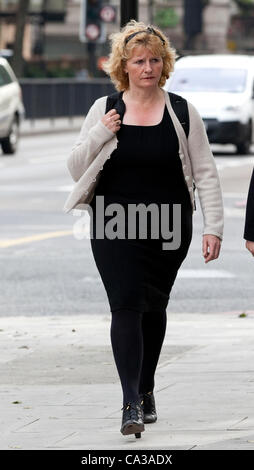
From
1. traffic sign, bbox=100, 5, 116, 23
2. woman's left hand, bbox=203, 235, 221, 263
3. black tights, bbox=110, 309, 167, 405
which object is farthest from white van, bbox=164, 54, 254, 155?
black tights, bbox=110, 309, 167, 405

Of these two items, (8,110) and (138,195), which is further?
(8,110)

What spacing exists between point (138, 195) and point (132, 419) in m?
0.97

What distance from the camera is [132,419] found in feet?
21.2

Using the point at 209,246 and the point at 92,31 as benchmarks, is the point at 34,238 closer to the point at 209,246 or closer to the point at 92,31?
the point at 209,246

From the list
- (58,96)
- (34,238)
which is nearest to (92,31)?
(58,96)

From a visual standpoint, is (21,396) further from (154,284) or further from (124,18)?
(124,18)

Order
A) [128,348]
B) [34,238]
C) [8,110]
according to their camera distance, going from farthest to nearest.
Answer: [8,110] < [34,238] < [128,348]

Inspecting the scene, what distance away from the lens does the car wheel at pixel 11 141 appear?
31.1 metres

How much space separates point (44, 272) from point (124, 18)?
2.74 m

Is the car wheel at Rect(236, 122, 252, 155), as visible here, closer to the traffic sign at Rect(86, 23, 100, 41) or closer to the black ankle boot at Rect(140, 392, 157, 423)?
the traffic sign at Rect(86, 23, 100, 41)

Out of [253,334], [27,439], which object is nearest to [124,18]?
[253,334]

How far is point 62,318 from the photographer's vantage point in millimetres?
11141

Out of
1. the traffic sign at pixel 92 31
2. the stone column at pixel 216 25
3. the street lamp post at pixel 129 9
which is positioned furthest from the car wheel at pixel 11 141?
the stone column at pixel 216 25

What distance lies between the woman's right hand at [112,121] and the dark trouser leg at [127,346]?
30.5 inches
